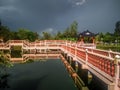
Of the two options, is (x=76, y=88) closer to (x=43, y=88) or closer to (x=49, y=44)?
(x=43, y=88)

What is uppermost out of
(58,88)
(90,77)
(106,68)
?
(106,68)

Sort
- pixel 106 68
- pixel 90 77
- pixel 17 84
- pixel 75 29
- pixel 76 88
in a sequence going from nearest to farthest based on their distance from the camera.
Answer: pixel 106 68 → pixel 90 77 → pixel 76 88 → pixel 17 84 → pixel 75 29

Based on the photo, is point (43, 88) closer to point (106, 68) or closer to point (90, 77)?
point (90, 77)

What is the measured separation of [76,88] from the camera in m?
17.5

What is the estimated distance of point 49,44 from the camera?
5028 cm

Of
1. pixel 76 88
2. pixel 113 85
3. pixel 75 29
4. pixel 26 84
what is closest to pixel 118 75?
pixel 113 85

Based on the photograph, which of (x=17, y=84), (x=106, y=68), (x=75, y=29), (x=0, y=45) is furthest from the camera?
(x=75, y=29)

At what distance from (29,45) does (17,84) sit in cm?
3193

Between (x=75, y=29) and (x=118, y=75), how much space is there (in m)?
98.8

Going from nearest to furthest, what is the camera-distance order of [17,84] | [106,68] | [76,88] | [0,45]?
[106,68] < [76,88] < [17,84] < [0,45]

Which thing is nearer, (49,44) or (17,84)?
(17,84)

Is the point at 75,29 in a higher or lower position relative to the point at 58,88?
higher

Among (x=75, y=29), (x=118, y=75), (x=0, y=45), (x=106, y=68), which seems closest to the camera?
(x=118, y=75)

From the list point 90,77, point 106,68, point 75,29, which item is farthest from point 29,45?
point 75,29
